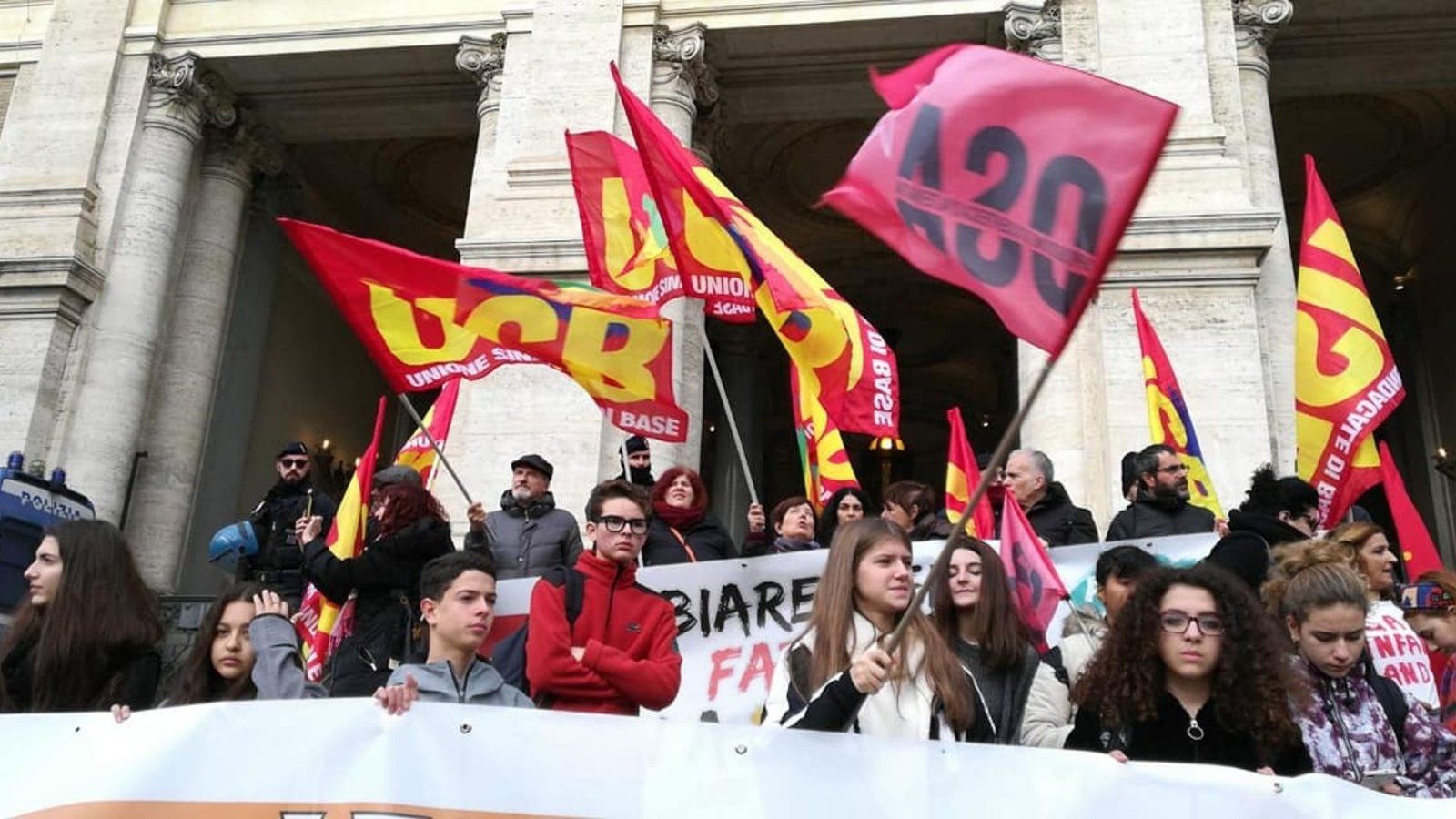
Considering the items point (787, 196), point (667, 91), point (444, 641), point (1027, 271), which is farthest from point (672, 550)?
point (787, 196)

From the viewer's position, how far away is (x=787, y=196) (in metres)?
21.2

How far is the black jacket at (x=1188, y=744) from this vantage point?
364 cm

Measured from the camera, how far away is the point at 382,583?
584cm

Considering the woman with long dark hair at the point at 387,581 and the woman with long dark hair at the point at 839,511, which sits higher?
the woman with long dark hair at the point at 839,511

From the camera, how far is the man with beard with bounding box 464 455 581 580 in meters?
7.56

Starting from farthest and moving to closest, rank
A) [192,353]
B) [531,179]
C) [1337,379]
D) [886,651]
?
[192,353] → [531,179] → [1337,379] → [886,651]

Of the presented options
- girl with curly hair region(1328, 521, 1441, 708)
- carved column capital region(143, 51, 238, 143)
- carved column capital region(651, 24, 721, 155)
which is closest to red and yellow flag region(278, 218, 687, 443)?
girl with curly hair region(1328, 521, 1441, 708)

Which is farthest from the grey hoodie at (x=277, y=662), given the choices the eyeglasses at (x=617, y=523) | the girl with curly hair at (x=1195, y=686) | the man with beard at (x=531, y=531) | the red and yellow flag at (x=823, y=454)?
the red and yellow flag at (x=823, y=454)

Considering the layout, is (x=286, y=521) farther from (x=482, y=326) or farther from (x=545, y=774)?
(x=545, y=774)

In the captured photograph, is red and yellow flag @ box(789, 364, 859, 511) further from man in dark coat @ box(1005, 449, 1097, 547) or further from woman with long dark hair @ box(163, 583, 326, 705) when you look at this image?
woman with long dark hair @ box(163, 583, 326, 705)

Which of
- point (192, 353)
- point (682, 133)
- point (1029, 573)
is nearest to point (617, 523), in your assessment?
point (1029, 573)

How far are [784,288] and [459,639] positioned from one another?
3726 mm

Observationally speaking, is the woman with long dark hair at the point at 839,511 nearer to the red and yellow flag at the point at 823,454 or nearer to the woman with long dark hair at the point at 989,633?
the red and yellow flag at the point at 823,454

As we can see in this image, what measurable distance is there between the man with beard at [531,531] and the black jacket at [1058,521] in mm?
2781
